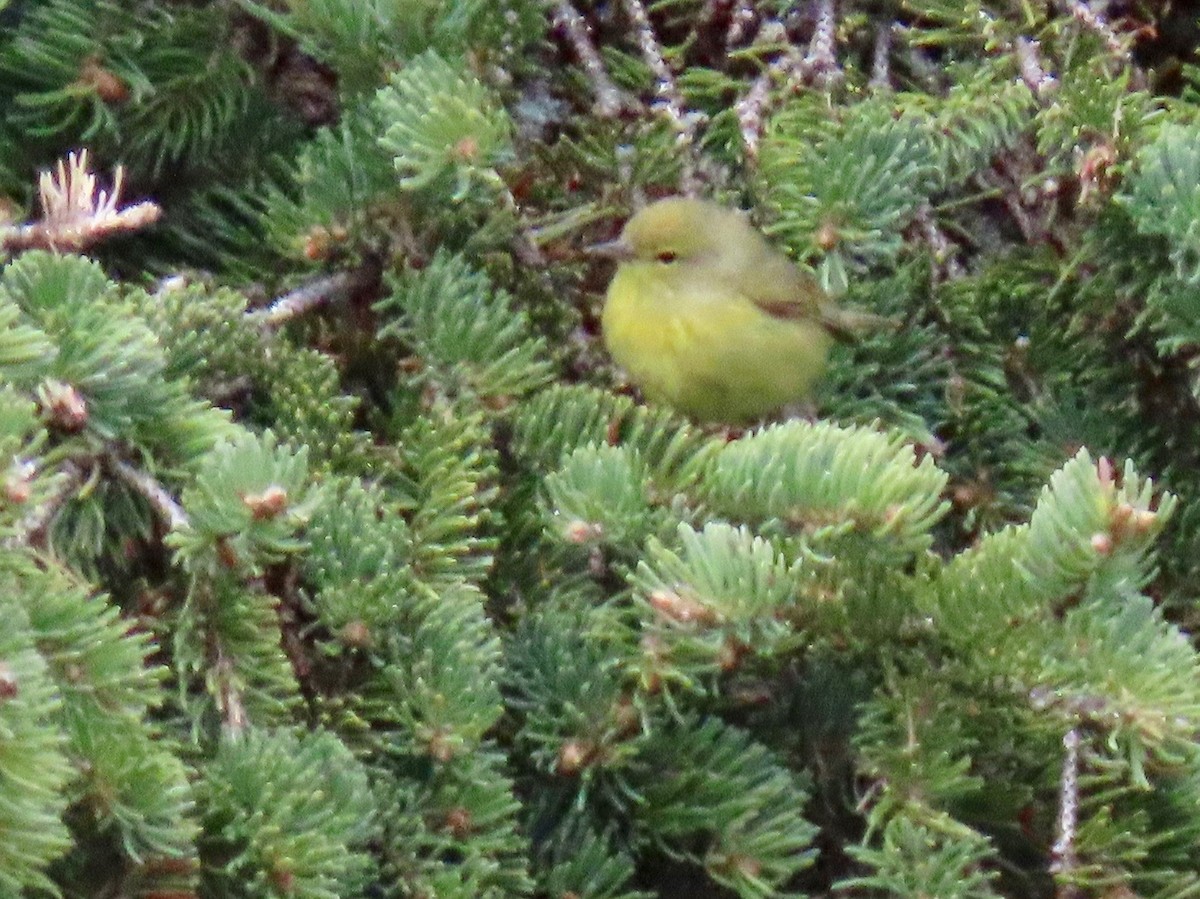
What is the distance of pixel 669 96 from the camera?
175 cm

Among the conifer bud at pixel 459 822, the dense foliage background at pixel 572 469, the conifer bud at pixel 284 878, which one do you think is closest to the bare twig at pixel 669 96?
the dense foliage background at pixel 572 469

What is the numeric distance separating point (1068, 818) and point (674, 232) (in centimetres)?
109

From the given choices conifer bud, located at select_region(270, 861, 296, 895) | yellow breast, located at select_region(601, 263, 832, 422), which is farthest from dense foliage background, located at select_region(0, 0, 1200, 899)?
yellow breast, located at select_region(601, 263, 832, 422)

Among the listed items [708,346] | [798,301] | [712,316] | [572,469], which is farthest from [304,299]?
[712,316]

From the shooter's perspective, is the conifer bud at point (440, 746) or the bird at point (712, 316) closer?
the conifer bud at point (440, 746)

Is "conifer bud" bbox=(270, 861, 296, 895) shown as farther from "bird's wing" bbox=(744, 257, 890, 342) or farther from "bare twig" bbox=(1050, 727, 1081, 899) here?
"bird's wing" bbox=(744, 257, 890, 342)

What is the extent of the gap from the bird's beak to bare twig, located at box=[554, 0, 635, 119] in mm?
142

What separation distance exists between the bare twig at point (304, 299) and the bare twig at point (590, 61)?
36cm

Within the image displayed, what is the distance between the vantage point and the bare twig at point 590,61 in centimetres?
175

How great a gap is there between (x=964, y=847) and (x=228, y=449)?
1.90 feet

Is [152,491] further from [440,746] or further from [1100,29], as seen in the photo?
[1100,29]

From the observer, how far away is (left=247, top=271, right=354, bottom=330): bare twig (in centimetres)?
146

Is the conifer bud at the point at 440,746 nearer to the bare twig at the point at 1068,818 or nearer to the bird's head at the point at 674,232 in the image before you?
the bare twig at the point at 1068,818

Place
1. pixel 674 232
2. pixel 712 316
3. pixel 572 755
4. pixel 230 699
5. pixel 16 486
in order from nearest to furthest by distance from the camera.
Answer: pixel 16 486 < pixel 230 699 < pixel 572 755 < pixel 674 232 < pixel 712 316
